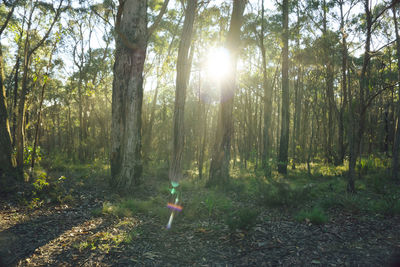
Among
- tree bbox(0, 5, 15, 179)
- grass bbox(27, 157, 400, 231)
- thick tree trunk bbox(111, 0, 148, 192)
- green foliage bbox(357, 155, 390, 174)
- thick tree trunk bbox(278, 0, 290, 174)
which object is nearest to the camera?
grass bbox(27, 157, 400, 231)

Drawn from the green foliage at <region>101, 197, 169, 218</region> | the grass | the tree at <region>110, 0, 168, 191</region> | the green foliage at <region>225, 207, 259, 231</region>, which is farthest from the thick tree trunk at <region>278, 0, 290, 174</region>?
the green foliage at <region>225, 207, 259, 231</region>

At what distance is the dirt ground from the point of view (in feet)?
9.29

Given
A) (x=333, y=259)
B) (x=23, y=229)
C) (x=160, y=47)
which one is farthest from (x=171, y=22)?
(x=333, y=259)

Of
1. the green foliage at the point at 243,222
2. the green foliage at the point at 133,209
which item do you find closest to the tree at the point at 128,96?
the green foliage at the point at 133,209

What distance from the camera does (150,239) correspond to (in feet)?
11.5

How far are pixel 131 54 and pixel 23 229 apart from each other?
4759 millimetres

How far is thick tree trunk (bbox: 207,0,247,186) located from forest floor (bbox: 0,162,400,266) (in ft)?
6.81

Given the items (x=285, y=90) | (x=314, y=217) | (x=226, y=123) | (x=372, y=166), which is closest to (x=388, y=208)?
(x=314, y=217)

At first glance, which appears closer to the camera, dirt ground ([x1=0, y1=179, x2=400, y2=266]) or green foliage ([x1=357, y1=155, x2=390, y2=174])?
dirt ground ([x1=0, y1=179, x2=400, y2=266])

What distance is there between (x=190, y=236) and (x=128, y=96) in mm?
4220

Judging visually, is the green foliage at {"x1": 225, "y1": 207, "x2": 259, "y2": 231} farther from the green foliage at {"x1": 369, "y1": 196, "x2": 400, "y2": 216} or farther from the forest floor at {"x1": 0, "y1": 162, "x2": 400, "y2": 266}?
the green foliage at {"x1": 369, "y1": 196, "x2": 400, "y2": 216}

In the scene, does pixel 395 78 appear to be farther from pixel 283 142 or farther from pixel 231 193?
pixel 231 193

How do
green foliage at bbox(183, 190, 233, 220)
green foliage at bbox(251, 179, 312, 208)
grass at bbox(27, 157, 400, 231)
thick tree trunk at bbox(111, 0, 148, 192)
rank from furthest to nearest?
thick tree trunk at bbox(111, 0, 148, 192)
green foliage at bbox(251, 179, 312, 208)
green foliage at bbox(183, 190, 233, 220)
grass at bbox(27, 157, 400, 231)

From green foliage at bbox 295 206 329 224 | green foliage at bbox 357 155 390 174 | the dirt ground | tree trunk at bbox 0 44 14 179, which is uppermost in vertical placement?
tree trunk at bbox 0 44 14 179
